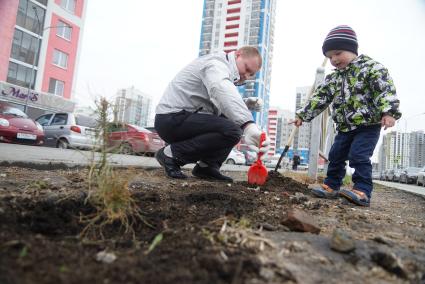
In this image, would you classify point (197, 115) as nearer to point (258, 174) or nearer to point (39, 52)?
point (258, 174)

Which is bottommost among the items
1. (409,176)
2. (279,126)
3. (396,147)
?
(409,176)

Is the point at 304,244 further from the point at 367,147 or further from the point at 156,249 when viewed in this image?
the point at 367,147

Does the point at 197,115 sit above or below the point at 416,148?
below

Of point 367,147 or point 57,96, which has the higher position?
point 57,96

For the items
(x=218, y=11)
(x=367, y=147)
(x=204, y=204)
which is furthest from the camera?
(x=218, y=11)

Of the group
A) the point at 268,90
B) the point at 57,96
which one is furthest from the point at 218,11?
the point at 57,96

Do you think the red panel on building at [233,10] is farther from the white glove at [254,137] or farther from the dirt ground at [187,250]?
the dirt ground at [187,250]

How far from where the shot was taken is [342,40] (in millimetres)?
2971

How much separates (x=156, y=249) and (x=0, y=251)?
39cm

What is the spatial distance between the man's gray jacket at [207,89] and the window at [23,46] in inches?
909

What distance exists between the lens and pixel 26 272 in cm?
74

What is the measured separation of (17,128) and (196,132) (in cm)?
710

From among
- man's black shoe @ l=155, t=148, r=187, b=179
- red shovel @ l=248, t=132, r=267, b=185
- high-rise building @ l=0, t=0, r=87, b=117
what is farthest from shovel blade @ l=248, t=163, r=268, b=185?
high-rise building @ l=0, t=0, r=87, b=117

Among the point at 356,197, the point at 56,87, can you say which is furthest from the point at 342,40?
the point at 56,87
